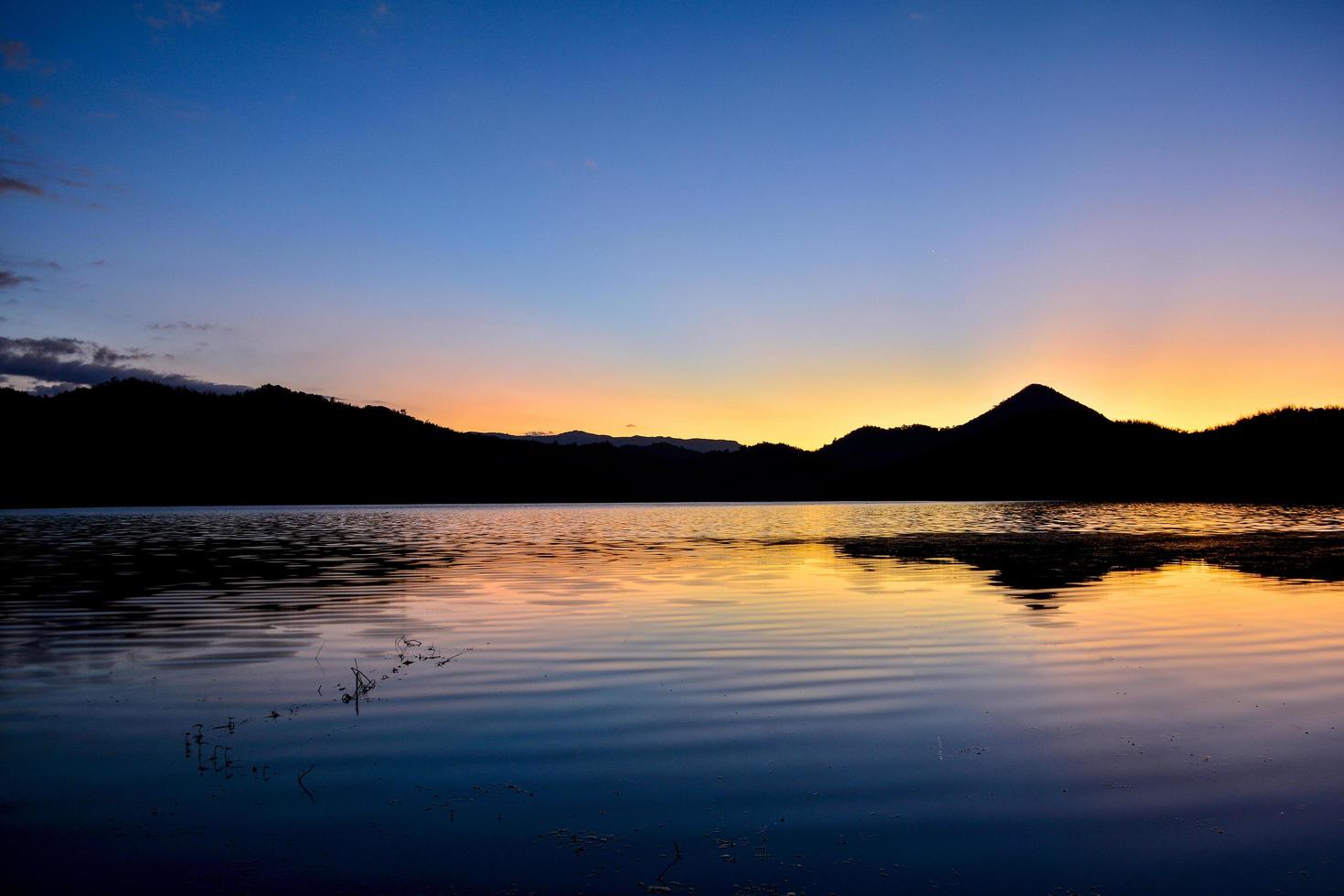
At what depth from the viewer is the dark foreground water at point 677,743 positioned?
7312mm

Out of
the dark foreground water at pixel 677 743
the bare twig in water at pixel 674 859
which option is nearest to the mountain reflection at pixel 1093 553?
the dark foreground water at pixel 677 743

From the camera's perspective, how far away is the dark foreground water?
7.31 meters

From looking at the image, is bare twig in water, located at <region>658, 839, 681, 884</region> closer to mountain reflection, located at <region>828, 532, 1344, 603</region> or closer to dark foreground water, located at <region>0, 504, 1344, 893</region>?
dark foreground water, located at <region>0, 504, 1344, 893</region>

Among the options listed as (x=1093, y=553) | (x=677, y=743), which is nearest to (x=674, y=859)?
(x=677, y=743)

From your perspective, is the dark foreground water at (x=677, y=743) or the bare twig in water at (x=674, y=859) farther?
the dark foreground water at (x=677, y=743)

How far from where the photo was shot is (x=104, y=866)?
23.9 feet

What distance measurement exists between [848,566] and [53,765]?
30579 millimetres

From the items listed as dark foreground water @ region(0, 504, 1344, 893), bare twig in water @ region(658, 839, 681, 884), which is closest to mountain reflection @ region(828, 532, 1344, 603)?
dark foreground water @ region(0, 504, 1344, 893)

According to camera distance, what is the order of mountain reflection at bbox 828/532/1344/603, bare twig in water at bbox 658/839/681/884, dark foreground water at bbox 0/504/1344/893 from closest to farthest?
bare twig in water at bbox 658/839/681/884, dark foreground water at bbox 0/504/1344/893, mountain reflection at bbox 828/532/1344/603

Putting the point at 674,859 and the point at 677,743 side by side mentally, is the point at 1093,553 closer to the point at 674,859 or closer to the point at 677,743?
the point at 677,743

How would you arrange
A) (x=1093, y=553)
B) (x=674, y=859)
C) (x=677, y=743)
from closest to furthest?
(x=674, y=859) < (x=677, y=743) < (x=1093, y=553)

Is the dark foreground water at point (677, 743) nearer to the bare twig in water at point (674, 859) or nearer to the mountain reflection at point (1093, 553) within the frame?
the bare twig in water at point (674, 859)

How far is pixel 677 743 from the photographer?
35.8 ft

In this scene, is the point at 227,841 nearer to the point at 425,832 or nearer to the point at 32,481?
the point at 425,832
